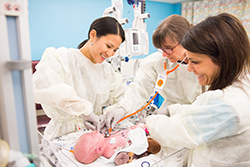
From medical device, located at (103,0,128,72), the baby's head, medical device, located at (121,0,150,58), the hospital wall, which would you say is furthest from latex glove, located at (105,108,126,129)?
the hospital wall

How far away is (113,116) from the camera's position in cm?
160

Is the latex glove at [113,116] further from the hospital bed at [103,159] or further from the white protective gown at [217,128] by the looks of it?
the white protective gown at [217,128]

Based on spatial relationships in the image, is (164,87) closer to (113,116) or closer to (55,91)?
(113,116)

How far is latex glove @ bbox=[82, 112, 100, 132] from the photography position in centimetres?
142

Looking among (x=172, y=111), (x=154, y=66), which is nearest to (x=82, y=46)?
(x=154, y=66)

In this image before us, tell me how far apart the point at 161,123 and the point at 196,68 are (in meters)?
0.38

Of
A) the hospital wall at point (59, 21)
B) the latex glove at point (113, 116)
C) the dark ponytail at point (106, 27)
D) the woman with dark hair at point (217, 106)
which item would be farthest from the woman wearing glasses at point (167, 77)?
the hospital wall at point (59, 21)

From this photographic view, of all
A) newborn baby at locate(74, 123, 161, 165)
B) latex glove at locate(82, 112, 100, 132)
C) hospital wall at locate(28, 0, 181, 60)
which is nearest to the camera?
newborn baby at locate(74, 123, 161, 165)

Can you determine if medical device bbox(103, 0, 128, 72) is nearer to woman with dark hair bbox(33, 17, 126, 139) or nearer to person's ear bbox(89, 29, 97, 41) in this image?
woman with dark hair bbox(33, 17, 126, 139)

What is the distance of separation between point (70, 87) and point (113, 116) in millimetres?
477

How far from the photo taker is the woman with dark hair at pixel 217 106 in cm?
91

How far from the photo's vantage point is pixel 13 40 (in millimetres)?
583

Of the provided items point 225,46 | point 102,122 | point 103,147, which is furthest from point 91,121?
point 225,46

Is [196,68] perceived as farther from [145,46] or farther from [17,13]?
[145,46]
